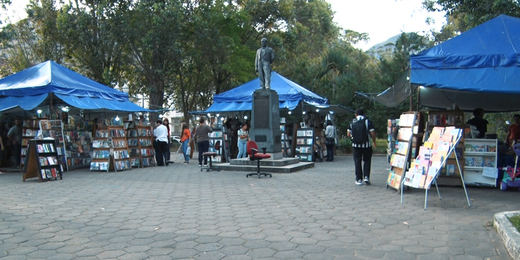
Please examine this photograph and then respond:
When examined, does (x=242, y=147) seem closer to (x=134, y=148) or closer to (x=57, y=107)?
(x=134, y=148)

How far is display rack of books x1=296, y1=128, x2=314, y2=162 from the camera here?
653 inches

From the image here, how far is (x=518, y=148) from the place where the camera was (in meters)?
8.66

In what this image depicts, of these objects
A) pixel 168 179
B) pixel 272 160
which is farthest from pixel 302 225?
pixel 272 160

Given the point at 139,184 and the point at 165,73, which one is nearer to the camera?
the point at 139,184

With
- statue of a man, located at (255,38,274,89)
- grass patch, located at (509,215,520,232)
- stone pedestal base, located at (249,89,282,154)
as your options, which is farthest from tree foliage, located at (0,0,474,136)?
grass patch, located at (509,215,520,232)

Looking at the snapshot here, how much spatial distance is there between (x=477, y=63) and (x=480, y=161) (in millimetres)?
2167

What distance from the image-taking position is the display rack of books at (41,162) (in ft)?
36.6

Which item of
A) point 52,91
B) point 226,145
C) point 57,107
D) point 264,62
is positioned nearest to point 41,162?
point 52,91

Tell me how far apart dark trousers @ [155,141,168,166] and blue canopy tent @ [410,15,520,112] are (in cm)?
1015

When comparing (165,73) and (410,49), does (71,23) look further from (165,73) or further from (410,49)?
(410,49)

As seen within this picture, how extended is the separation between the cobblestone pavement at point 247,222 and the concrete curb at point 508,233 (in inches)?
4.6

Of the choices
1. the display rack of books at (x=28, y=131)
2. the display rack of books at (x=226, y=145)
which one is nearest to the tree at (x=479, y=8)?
the display rack of books at (x=226, y=145)

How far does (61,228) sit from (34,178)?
702 cm

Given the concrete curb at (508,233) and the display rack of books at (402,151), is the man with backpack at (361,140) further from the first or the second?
the concrete curb at (508,233)
